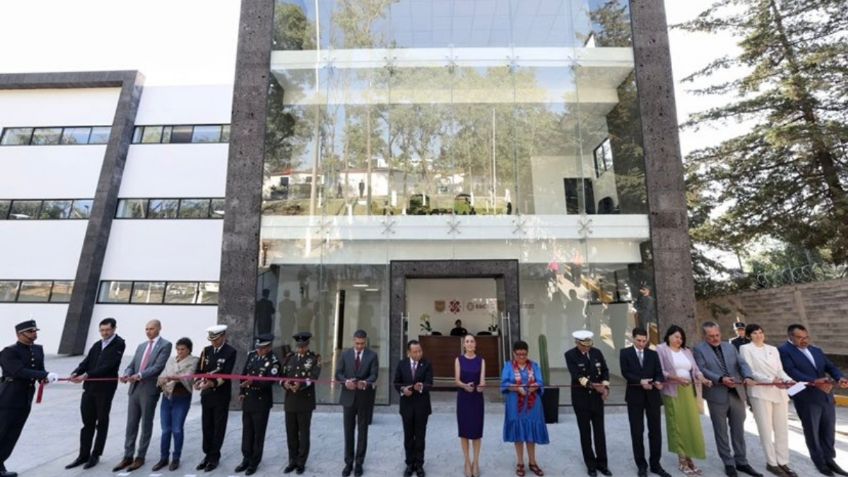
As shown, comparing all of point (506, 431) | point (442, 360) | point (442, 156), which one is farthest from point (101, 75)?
point (506, 431)

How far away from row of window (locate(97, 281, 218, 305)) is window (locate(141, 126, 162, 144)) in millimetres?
5996

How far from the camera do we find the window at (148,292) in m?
15.2

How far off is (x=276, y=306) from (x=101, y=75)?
15788 mm

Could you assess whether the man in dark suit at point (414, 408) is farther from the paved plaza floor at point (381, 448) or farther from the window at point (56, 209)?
the window at point (56, 209)

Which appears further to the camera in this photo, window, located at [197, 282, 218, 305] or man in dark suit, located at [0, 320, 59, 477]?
window, located at [197, 282, 218, 305]

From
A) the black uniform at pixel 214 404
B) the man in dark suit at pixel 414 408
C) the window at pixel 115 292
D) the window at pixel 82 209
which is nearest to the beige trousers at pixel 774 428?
the man in dark suit at pixel 414 408

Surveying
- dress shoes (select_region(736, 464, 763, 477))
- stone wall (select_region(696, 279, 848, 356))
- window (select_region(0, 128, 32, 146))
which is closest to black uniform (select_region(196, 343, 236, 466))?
dress shoes (select_region(736, 464, 763, 477))

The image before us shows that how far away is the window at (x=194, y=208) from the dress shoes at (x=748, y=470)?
17.1 meters

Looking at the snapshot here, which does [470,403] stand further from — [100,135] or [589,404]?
[100,135]

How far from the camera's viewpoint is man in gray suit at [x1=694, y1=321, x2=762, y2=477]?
522cm

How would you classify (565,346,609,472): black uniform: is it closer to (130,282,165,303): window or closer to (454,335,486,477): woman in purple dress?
(454,335,486,477): woman in purple dress

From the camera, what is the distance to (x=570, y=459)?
18.4 feet

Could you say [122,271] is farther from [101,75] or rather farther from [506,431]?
[506,431]

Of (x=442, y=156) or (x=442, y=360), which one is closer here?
(x=442, y=156)
